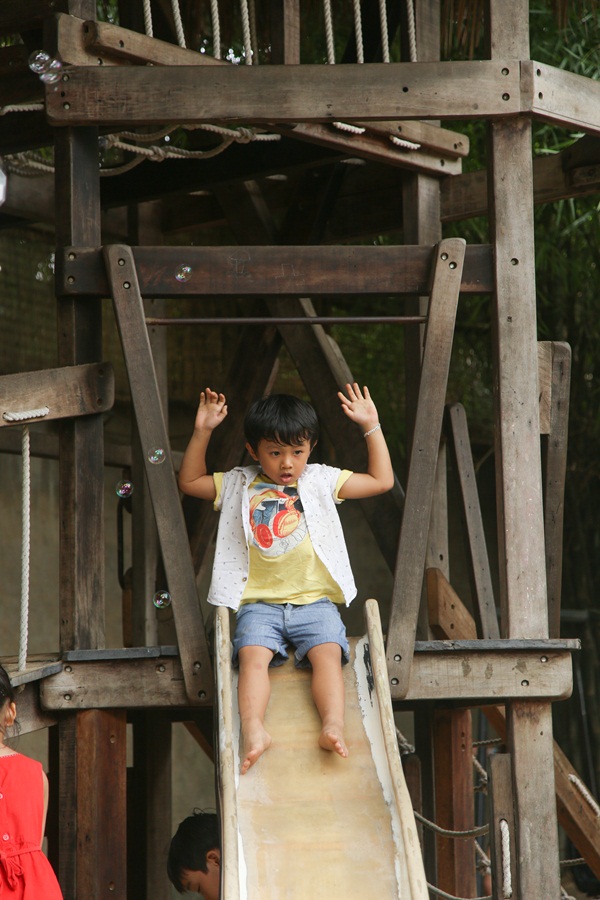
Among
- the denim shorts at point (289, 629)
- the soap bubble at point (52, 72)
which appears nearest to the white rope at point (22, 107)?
the soap bubble at point (52, 72)

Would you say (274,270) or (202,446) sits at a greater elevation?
(274,270)

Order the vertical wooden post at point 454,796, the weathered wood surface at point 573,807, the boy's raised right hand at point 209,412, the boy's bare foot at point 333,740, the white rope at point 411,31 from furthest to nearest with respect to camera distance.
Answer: the weathered wood surface at point 573,807
the vertical wooden post at point 454,796
the white rope at point 411,31
the boy's raised right hand at point 209,412
the boy's bare foot at point 333,740

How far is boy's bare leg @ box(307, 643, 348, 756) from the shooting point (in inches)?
139

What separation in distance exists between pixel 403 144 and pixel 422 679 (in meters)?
2.25

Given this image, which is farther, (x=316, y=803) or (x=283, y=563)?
(x=283, y=563)

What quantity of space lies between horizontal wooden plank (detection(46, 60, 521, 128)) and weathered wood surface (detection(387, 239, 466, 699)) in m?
0.49

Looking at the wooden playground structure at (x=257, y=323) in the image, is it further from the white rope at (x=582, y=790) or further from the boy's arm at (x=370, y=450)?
the white rope at (x=582, y=790)

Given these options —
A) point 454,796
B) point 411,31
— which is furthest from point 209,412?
point 454,796

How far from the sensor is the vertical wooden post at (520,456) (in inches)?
159

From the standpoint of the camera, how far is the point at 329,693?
12.1 feet

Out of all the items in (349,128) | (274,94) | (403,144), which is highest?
(403,144)

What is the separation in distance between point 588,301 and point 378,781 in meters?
6.68

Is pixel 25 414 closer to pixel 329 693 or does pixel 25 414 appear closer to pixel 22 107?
pixel 329 693

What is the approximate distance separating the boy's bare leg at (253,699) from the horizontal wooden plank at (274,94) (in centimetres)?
175
